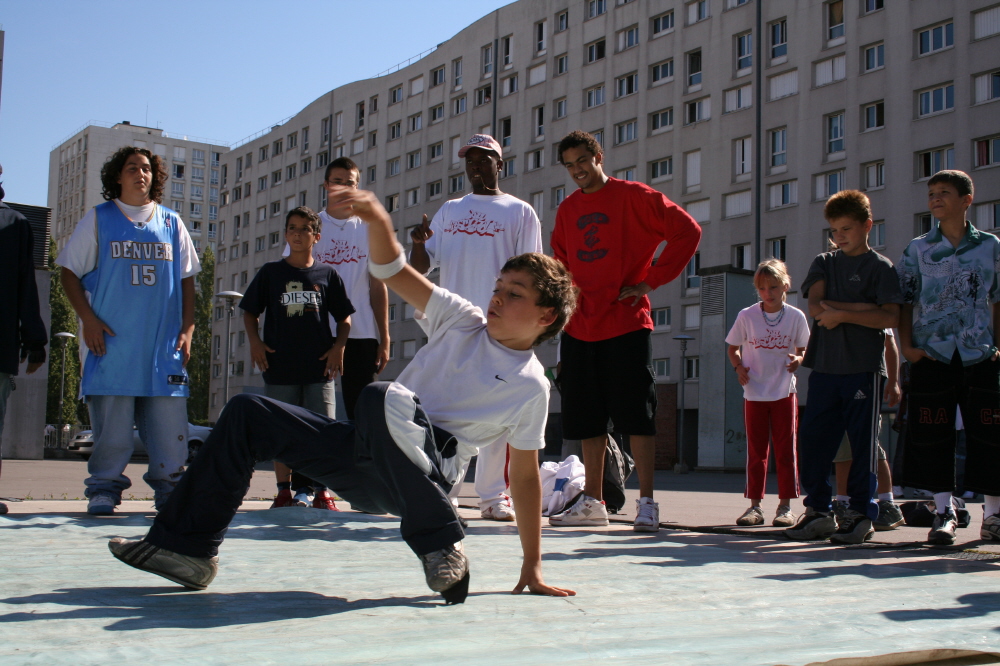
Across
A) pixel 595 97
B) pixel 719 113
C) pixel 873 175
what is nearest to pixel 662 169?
pixel 719 113

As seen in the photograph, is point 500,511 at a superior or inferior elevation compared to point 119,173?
inferior

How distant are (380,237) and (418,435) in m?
0.66

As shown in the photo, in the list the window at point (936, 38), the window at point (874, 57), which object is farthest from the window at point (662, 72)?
the window at point (936, 38)

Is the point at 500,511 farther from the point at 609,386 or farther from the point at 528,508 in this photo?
the point at 528,508

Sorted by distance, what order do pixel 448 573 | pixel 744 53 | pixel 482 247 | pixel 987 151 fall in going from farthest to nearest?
pixel 744 53
pixel 987 151
pixel 482 247
pixel 448 573

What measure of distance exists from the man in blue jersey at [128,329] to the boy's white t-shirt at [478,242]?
160cm

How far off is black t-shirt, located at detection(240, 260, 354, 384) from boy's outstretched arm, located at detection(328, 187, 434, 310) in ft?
9.31

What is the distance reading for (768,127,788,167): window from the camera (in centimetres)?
3909

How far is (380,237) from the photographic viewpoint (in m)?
3.04

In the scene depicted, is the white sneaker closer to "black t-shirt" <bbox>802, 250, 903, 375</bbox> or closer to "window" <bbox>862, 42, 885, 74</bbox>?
"black t-shirt" <bbox>802, 250, 903, 375</bbox>

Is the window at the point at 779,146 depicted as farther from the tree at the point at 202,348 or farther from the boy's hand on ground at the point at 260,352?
the tree at the point at 202,348

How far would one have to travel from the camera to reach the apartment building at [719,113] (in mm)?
34219

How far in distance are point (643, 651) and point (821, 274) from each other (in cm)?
382

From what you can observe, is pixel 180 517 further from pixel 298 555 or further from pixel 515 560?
pixel 515 560
